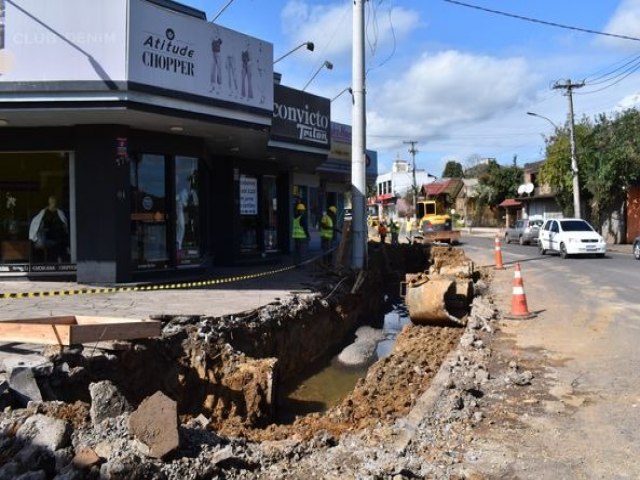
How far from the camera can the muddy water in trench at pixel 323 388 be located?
31.5ft

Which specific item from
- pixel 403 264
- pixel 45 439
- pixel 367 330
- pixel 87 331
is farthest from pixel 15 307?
pixel 403 264

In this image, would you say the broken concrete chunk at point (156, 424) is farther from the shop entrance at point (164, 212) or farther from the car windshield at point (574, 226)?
the car windshield at point (574, 226)

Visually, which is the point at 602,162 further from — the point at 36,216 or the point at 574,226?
the point at 36,216

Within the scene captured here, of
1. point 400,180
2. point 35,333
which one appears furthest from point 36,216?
point 400,180

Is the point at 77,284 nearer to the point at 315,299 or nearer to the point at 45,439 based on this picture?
the point at 315,299

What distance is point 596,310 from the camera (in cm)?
1195

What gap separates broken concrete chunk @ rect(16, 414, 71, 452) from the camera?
4.63 metres

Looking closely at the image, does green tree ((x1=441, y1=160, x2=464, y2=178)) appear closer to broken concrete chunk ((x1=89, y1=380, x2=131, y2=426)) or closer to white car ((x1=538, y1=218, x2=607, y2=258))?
white car ((x1=538, y1=218, x2=607, y2=258))

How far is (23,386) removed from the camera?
5.87 metres

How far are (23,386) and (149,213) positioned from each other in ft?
28.4

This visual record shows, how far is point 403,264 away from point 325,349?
16.4 meters

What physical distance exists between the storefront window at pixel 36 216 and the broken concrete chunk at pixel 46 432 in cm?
968

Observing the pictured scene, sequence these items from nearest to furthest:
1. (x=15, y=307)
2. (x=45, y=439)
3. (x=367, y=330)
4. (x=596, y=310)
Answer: (x=45, y=439) → (x=15, y=307) → (x=596, y=310) → (x=367, y=330)

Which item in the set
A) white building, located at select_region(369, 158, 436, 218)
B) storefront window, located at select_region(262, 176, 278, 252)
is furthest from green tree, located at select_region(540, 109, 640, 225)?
white building, located at select_region(369, 158, 436, 218)
